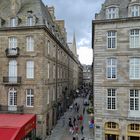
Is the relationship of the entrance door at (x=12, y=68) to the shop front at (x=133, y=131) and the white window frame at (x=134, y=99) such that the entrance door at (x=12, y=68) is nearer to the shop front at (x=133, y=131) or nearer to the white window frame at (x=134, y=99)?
the white window frame at (x=134, y=99)

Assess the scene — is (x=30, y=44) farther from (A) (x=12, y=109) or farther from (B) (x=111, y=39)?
(B) (x=111, y=39)

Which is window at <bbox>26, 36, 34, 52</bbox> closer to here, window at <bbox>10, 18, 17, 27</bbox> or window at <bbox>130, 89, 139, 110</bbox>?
→ window at <bbox>10, 18, 17, 27</bbox>

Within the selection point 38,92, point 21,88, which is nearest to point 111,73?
point 38,92

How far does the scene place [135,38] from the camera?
23.5 metres

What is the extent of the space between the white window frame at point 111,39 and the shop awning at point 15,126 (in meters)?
11.7

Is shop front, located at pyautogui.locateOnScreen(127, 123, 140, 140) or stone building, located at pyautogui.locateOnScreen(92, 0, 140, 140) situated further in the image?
stone building, located at pyautogui.locateOnScreen(92, 0, 140, 140)

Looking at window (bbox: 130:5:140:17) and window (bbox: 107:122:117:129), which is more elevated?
window (bbox: 130:5:140:17)

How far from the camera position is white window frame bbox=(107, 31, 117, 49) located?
79.2ft

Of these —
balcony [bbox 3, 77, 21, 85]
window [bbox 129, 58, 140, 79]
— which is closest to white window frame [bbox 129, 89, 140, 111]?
window [bbox 129, 58, 140, 79]

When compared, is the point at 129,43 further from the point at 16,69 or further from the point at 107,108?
the point at 16,69

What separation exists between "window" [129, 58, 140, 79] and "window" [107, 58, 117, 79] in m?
1.58

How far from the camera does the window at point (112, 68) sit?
78.9 ft

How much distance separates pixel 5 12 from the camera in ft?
Answer: 97.9

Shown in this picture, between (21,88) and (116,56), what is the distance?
1205cm
